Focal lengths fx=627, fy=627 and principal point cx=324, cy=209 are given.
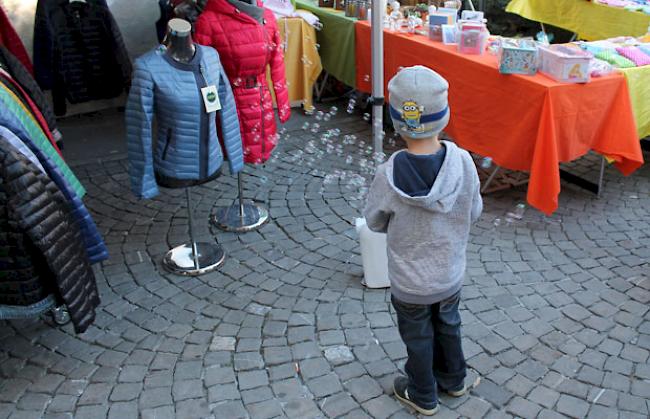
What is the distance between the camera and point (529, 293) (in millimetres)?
3889

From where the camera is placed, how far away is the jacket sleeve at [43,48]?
20.2 ft

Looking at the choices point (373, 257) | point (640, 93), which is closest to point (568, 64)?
point (640, 93)

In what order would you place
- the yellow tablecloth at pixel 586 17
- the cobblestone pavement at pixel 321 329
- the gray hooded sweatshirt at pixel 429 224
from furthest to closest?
the yellow tablecloth at pixel 586 17 < the cobblestone pavement at pixel 321 329 < the gray hooded sweatshirt at pixel 429 224

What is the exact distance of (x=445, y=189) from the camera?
8.32ft

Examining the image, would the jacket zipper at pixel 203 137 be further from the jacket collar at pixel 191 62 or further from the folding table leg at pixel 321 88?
the folding table leg at pixel 321 88

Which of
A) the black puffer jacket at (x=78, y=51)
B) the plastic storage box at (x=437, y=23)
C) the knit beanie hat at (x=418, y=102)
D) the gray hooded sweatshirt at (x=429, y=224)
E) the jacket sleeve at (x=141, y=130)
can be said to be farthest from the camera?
the black puffer jacket at (x=78, y=51)

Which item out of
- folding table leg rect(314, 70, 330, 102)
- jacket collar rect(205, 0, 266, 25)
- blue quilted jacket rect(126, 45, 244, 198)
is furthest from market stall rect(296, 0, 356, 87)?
blue quilted jacket rect(126, 45, 244, 198)

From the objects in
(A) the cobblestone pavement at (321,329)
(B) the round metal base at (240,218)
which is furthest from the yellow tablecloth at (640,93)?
(B) the round metal base at (240,218)

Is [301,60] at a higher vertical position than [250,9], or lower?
lower

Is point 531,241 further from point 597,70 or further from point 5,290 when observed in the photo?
point 5,290

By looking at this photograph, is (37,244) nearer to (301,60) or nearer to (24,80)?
(24,80)

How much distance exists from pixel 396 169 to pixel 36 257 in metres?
1.79

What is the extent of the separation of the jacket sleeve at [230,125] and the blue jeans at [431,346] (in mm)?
1826

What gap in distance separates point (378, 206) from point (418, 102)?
0.49 m
